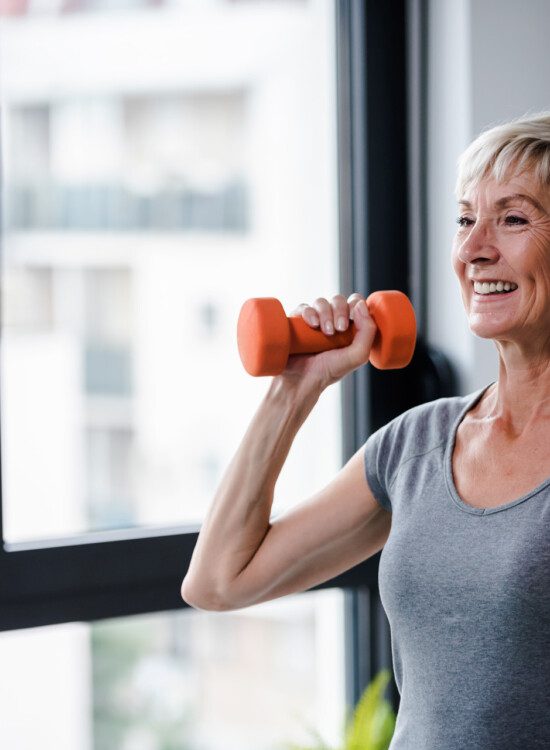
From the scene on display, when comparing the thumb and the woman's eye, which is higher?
the woman's eye

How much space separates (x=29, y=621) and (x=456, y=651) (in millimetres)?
922

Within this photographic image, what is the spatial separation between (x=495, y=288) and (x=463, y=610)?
15.6 inches

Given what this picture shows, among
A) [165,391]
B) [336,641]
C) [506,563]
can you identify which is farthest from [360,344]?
[165,391]

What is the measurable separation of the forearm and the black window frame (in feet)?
1.69

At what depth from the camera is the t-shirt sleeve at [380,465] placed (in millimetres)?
1280

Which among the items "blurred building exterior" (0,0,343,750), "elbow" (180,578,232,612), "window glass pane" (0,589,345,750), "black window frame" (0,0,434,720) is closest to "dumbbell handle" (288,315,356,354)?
"elbow" (180,578,232,612)

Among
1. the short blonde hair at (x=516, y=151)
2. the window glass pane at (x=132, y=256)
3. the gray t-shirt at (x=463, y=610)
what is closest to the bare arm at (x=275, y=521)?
the gray t-shirt at (x=463, y=610)

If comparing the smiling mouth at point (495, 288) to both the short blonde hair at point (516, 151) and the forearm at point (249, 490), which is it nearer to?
the short blonde hair at point (516, 151)

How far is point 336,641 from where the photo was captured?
2.15m

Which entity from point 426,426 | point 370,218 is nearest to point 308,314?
point 426,426

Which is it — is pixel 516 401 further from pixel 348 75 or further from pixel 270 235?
pixel 270 235

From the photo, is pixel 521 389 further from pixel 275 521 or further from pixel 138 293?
pixel 138 293

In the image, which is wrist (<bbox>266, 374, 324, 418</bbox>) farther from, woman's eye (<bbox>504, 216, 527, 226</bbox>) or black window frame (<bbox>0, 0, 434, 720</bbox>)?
black window frame (<bbox>0, 0, 434, 720</bbox>)

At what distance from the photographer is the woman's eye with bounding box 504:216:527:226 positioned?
3.81ft
